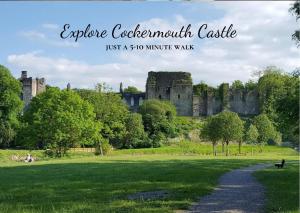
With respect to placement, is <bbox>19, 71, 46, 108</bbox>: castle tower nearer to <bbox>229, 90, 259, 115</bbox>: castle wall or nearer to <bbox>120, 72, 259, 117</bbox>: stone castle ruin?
<bbox>120, 72, 259, 117</bbox>: stone castle ruin

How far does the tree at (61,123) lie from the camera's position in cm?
4925

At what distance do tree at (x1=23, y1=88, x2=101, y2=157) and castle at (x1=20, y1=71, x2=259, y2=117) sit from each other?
165ft

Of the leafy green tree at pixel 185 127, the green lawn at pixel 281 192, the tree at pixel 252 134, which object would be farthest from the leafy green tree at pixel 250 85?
the green lawn at pixel 281 192

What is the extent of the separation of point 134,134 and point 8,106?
53.6ft

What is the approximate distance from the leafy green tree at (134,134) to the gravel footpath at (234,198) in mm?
47509

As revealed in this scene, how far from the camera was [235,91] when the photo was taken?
106 metres

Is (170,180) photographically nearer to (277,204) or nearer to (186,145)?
(277,204)

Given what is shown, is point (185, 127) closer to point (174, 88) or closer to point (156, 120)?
point (156, 120)

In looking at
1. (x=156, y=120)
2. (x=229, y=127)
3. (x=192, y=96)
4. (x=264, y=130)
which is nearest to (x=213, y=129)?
(x=229, y=127)

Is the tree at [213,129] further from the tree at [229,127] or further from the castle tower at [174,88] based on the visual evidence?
the castle tower at [174,88]

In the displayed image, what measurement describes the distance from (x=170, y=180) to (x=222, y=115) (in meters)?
37.2

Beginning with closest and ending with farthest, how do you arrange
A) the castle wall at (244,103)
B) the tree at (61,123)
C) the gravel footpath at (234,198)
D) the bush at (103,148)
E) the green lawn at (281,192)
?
the green lawn at (281,192) → the gravel footpath at (234,198) → the tree at (61,123) → the bush at (103,148) → the castle wall at (244,103)

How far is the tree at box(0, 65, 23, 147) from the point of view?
61281mm

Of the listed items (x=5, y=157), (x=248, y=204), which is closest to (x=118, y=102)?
(x=5, y=157)
